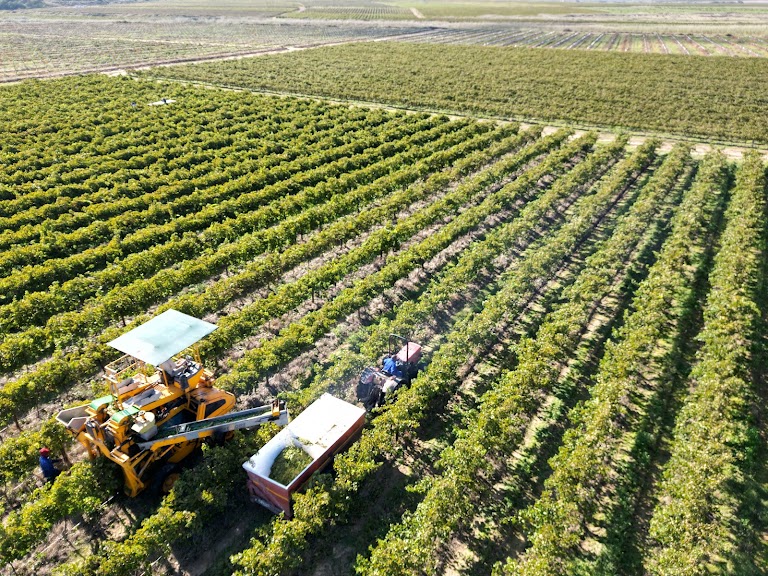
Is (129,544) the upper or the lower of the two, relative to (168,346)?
lower

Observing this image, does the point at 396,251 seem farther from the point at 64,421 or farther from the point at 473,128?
the point at 473,128

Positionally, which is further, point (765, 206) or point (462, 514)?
point (765, 206)

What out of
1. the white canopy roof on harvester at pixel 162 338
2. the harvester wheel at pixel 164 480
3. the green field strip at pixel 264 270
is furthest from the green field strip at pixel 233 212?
the harvester wheel at pixel 164 480

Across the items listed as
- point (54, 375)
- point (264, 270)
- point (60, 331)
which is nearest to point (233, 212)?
point (264, 270)

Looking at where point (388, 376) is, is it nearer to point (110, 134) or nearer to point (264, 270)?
point (264, 270)

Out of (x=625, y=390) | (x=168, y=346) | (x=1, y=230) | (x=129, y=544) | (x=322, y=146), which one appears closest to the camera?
(x=129, y=544)

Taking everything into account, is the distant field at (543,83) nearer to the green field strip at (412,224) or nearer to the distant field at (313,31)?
the green field strip at (412,224)

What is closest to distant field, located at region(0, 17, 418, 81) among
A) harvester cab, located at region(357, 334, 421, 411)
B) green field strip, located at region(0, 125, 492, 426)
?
green field strip, located at region(0, 125, 492, 426)

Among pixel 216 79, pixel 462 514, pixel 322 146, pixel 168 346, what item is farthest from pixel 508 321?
pixel 216 79
